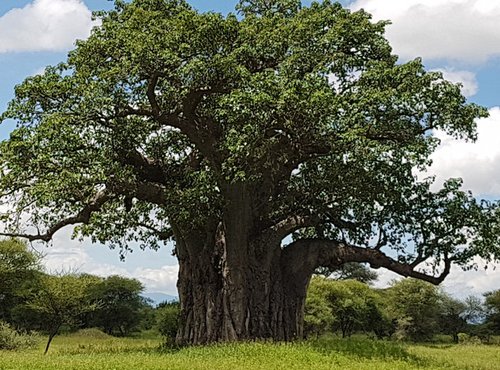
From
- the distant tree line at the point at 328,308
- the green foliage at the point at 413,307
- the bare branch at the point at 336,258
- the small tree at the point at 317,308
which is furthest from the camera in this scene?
the green foliage at the point at 413,307

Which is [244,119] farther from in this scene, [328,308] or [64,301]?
[328,308]

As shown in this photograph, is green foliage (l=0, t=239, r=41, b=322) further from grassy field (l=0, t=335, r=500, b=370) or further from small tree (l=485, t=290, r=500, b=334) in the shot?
small tree (l=485, t=290, r=500, b=334)

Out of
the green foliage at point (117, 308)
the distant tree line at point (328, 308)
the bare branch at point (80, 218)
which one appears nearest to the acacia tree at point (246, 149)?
the bare branch at point (80, 218)

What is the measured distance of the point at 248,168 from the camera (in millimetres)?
17719

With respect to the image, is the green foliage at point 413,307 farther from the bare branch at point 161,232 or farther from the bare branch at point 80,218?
the bare branch at point 80,218

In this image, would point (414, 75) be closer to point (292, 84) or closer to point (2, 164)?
point (292, 84)

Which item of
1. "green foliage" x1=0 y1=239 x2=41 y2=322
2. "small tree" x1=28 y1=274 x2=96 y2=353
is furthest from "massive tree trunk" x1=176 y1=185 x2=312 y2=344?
"green foliage" x1=0 y1=239 x2=41 y2=322

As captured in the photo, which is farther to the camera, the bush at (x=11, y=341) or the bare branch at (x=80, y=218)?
the bush at (x=11, y=341)

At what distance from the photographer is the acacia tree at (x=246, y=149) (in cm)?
1705

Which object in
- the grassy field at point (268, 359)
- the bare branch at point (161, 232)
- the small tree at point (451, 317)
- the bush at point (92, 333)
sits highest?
the bare branch at point (161, 232)

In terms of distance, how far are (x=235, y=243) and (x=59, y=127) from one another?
20.5 feet

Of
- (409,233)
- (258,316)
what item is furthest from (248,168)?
(409,233)

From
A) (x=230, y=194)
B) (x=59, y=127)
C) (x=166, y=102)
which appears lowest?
(x=230, y=194)

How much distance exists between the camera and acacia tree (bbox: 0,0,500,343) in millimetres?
17047
